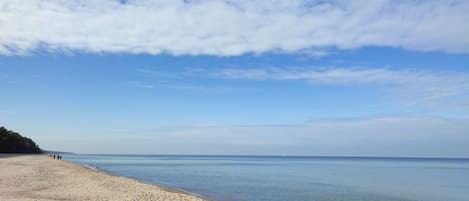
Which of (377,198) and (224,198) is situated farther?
(377,198)

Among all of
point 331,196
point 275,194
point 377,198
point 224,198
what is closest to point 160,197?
point 224,198

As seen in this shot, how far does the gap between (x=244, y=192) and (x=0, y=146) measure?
78346 mm

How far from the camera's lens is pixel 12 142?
102 m

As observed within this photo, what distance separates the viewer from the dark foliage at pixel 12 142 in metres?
98.1

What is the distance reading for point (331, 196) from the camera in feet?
111

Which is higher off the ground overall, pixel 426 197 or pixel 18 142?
pixel 18 142

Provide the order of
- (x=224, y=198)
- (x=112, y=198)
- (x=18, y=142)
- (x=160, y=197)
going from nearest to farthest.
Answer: (x=112, y=198) < (x=160, y=197) < (x=224, y=198) < (x=18, y=142)

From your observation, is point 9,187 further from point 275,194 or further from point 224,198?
point 275,194

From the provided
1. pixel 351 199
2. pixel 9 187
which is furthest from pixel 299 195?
pixel 9 187

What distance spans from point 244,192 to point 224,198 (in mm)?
4680

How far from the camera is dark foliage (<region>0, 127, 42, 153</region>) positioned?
98.1m

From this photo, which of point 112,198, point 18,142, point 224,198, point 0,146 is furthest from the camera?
point 18,142

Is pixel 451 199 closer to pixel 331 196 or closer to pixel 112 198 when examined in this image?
pixel 331 196

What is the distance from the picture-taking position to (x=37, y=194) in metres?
22.7
